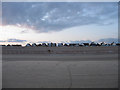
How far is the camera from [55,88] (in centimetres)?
420

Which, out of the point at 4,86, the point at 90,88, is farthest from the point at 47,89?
the point at 4,86

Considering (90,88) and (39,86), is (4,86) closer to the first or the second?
(39,86)

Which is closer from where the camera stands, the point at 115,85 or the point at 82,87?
the point at 82,87

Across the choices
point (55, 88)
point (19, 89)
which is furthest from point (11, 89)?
point (55, 88)

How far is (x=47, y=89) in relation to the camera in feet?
13.4

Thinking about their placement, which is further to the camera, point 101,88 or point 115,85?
point 115,85

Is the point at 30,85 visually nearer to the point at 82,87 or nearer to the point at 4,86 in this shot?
the point at 4,86

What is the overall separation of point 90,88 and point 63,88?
128cm

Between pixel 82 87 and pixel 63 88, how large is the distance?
0.93 m

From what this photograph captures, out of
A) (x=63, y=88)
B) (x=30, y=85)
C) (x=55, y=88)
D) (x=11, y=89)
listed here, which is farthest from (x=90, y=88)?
(x=11, y=89)

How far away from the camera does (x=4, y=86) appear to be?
462 centimetres

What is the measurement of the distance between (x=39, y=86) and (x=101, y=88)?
3.02 meters

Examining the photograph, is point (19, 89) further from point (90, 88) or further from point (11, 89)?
point (90, 88)

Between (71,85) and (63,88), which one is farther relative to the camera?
(71,85)
